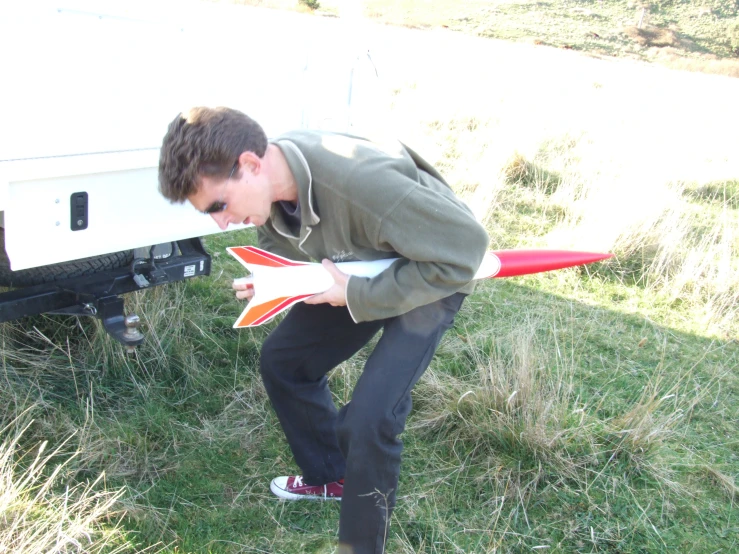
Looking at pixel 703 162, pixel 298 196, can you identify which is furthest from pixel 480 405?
pixel 703 162

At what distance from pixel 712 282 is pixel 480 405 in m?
2.74

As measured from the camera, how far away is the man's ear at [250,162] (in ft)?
6.83

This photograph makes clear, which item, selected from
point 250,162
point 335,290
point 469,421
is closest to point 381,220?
point 335,290

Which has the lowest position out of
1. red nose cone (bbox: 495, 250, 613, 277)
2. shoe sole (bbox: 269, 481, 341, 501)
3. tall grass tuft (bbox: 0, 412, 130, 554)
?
shoe sole (bbox: 269, 481, 341, 501)

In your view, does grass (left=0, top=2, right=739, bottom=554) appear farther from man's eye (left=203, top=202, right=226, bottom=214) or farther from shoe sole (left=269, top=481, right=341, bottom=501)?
man's eye (left=203, top=202, right=226, bottom=214)

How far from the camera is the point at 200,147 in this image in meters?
2.01

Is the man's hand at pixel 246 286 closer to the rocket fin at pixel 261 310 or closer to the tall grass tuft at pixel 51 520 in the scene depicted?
the rocket fin at pixel 261 310

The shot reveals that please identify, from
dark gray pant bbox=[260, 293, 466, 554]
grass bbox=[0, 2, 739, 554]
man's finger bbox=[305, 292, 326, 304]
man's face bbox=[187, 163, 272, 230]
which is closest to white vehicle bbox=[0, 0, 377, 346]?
grass bbox=[0, 2, 739, 554]

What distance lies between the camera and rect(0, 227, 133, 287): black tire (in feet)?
9.46

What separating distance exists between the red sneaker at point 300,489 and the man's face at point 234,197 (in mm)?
1250

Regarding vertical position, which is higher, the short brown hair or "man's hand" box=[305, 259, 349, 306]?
the short brown hair

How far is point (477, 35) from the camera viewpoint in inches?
1335

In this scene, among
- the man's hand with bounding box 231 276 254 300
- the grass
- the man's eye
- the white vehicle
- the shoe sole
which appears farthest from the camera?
the shoe sole

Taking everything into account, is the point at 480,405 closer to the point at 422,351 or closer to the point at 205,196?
the point at 422,351
